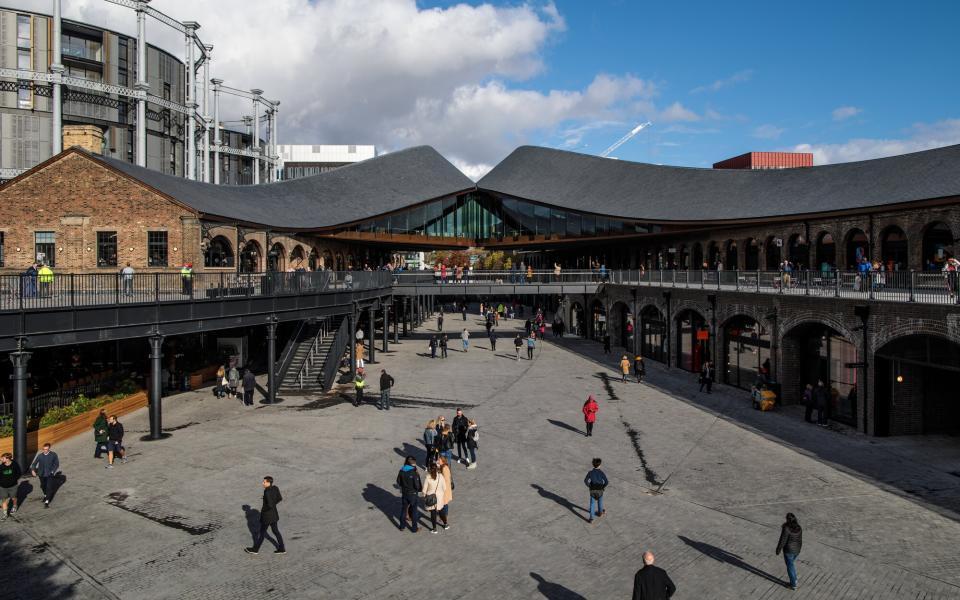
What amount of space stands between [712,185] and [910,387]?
26.6 metres

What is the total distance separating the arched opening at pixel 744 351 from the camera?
24359 millimetres

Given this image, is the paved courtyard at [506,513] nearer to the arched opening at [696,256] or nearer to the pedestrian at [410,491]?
the pedestrian at [410,491]

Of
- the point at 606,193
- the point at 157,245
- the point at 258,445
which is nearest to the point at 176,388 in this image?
the point at 157,245

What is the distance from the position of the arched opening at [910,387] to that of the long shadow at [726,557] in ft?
35.3

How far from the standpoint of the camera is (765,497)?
42.7ft

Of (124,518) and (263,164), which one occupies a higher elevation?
(263,164)

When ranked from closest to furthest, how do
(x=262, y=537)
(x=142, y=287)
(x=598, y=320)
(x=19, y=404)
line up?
(x=262, y=537) < (x=19, y=404) < (x=142, y=287) < (x=598, y=320)

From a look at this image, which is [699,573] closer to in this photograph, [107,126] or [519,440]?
[519,440]

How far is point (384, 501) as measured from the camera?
42.4ft

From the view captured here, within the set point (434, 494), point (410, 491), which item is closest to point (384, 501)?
point (410, 491)

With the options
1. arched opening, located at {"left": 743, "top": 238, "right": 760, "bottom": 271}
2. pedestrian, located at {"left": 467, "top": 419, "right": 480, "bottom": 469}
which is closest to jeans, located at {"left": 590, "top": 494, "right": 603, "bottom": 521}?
pedestrian, located at {"left": 467, "top": 419, "right": 480, "bottom": 469}

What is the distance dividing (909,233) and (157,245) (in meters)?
32.8

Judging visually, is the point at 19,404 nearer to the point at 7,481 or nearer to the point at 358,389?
the point at 7,481

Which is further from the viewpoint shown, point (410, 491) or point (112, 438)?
point (112, 438)
